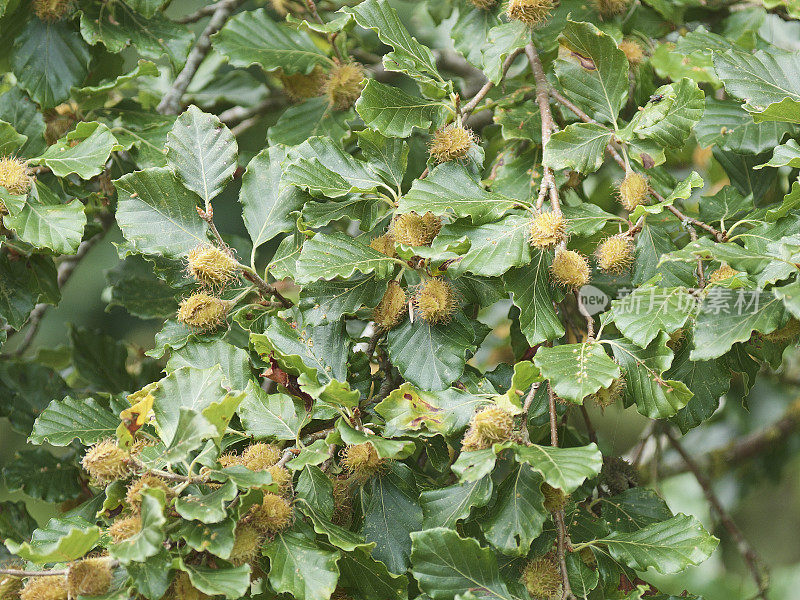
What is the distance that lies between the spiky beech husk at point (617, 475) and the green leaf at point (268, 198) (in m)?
0.57

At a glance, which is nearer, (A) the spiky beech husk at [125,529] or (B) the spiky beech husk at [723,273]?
(A) the spiky beech husk at [125,529]

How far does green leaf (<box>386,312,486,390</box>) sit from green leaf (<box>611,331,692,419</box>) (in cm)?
18

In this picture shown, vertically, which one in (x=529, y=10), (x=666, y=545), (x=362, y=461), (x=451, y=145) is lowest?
(x=666, y=545)

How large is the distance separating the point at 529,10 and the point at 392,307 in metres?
0.47

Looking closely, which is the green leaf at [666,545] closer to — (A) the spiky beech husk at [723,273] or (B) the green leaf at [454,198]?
(A) the spiky beech husk at [723,273]

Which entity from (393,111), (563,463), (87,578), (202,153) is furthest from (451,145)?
(87,578)

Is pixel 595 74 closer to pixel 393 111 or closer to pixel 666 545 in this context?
pixel 393 111

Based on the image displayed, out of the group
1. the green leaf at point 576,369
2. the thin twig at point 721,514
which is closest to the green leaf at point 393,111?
the green leaf at point 576,369

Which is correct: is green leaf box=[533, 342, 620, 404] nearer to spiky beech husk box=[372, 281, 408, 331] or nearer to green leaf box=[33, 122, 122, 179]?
spiky beech husk box=[372, 281, 408, 331]

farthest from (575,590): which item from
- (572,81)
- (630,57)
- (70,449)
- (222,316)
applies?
(70,449)

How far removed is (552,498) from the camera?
2.81 ft

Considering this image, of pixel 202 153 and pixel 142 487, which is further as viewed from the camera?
pixel 202 153

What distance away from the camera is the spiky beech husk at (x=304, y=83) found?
4.62 ft

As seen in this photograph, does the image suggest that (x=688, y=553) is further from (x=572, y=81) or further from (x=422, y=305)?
(x=572, y=81)
